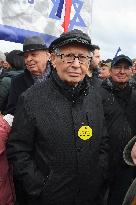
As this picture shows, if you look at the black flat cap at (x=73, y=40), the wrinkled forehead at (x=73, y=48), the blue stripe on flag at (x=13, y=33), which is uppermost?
the blue stripe on flag at (x=13, y=33)

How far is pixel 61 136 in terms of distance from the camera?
3.09m

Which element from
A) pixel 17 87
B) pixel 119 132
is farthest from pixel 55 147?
pixel 17 87

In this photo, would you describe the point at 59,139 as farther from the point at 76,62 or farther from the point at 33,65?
the point at 33,65

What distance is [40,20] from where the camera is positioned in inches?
200

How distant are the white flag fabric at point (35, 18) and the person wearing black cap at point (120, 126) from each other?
851mm

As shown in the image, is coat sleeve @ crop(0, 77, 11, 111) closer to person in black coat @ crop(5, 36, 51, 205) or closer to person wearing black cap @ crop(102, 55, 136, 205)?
person in black coat @ crop(5, 36, 51, 205)

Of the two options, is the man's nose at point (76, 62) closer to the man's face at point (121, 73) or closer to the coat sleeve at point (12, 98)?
the coat sleeve at point (12, 98)

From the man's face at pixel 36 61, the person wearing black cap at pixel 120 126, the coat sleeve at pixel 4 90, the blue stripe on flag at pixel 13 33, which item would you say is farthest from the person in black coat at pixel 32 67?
the person wearing black cap at pixel 120 126

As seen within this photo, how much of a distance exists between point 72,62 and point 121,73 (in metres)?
1.72

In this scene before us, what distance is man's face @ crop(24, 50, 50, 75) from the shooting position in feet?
14.2

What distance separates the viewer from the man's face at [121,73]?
479cm

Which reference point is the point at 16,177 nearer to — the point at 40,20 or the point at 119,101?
the point at 119,101

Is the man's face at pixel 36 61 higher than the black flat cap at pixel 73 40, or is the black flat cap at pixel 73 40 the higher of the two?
the black flat cap at pixel 73 40

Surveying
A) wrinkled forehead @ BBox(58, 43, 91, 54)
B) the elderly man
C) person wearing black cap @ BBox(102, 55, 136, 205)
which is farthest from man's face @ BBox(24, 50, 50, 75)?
wrinkled forehead @ BBox(58, 43, 91, 54)
